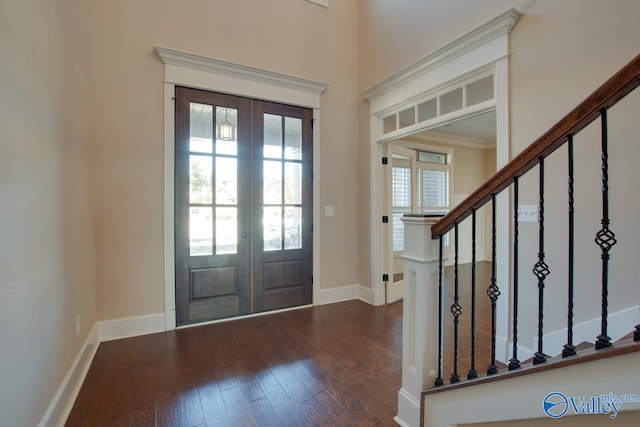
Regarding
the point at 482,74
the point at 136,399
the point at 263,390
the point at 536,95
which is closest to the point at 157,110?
the point at 136,399

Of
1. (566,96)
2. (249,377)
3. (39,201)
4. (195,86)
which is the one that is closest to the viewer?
(39,201)

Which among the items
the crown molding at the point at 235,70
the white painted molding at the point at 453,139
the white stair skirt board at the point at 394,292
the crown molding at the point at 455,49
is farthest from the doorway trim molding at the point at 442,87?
the white painted molding at the point at 453,139

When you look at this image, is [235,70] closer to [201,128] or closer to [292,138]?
[201,128]

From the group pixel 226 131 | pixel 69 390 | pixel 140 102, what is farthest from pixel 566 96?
pixel 69 390

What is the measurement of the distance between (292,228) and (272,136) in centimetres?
110

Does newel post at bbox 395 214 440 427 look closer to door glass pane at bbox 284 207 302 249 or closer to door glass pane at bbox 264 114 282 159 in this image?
door glass pane at bbox 284 207 302 249

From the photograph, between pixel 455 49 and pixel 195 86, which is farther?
pixel 195 86

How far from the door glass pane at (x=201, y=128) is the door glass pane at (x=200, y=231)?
64 cm

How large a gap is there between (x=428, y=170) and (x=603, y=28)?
13.3ft

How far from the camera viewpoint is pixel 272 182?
11.3ft

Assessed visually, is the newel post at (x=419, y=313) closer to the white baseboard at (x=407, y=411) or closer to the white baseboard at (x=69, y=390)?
the white baseboard at (x=407, y=411)

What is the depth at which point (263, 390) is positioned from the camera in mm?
1986

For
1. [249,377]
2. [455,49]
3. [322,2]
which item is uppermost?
[322,2]

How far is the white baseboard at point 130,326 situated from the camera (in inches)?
108
